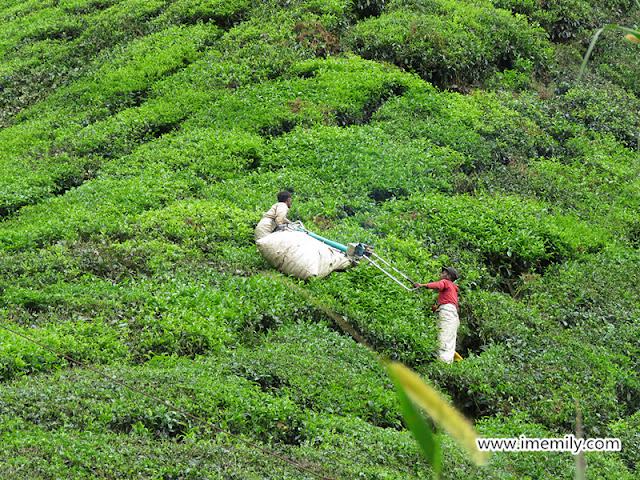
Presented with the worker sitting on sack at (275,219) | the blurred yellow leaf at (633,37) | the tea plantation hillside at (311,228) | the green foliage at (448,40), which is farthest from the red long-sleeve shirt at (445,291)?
the green foliage at (448,40)

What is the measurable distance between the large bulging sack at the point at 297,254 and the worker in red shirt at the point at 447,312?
1.56 metres

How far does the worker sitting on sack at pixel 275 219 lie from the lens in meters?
10.2

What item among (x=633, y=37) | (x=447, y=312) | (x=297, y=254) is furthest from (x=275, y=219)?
(x=633, y=37)

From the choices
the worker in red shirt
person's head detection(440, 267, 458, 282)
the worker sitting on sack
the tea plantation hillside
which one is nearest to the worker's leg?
the worker in red shirt

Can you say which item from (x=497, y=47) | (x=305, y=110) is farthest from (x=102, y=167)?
(x=497, y=47)

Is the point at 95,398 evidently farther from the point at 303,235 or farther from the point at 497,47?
the point at 497,47

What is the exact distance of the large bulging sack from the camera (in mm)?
9484

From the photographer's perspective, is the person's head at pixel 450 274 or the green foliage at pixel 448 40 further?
the green foliage at pixel 448 40

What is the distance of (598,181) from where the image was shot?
13945mm

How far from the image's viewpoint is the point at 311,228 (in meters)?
11.0

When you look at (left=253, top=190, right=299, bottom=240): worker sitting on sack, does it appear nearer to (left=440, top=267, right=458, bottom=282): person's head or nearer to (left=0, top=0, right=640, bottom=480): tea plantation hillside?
(left=0, top=0, right=640, bottom=480): tea plantation hillside

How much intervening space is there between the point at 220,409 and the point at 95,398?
1358 mm

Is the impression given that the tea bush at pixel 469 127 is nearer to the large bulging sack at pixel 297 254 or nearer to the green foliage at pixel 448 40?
the green foliage at pixel 448 40

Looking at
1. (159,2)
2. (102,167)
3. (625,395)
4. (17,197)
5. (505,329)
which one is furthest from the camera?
(159,2)
